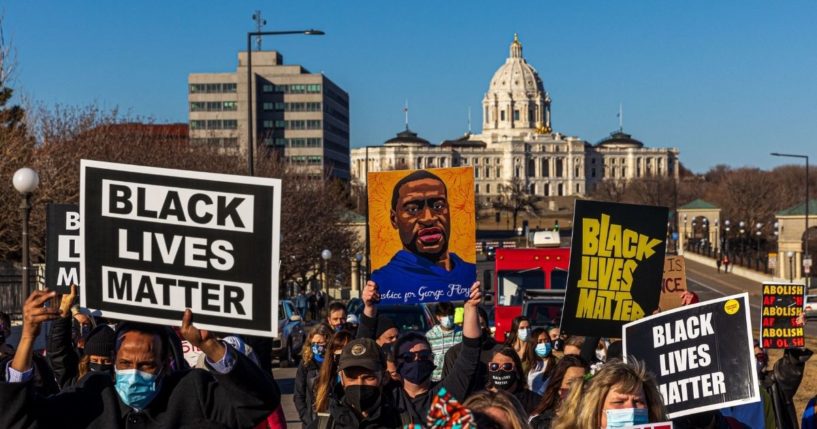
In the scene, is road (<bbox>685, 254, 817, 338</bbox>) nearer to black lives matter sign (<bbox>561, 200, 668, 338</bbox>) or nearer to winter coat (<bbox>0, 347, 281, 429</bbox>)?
black lives matter sign (<bbox>561, 200, 668, 338</bbox>)

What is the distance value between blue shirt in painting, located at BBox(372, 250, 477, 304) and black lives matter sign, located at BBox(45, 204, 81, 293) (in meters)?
2.35

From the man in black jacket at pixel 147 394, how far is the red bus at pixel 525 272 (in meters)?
19.9

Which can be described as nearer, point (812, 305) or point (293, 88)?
point (812, 305)

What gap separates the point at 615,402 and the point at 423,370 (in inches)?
93.0

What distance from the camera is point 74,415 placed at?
485 cm

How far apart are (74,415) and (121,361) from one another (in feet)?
0.86

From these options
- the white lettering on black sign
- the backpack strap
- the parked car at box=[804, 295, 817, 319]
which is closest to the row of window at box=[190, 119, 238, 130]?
the parked car at box=[804, 295, 817, 319]

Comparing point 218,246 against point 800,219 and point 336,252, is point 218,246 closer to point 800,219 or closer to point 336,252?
point 336,252

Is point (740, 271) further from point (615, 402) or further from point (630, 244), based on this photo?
point (615, 402)

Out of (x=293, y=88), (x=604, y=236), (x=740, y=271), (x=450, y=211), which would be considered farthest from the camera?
(x=293, y=88)

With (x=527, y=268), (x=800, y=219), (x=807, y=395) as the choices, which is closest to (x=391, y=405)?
(x=807, y=395)

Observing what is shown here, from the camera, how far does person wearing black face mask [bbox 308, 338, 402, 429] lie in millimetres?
5867

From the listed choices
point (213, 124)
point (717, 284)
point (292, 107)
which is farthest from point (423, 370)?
point (292, 107)

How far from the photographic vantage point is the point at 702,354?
6.85 meters
